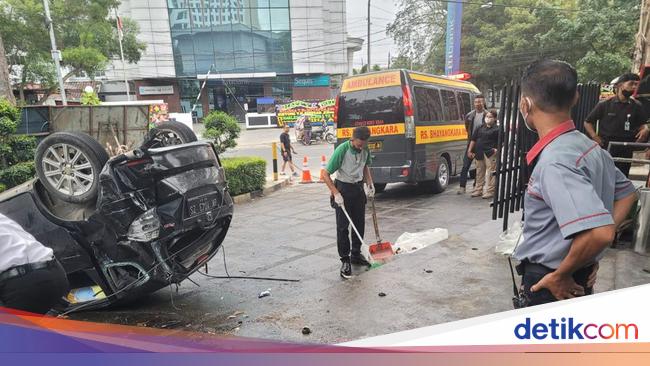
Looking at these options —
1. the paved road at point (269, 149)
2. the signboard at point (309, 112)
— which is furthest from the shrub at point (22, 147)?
the signboard at point (309, 112)

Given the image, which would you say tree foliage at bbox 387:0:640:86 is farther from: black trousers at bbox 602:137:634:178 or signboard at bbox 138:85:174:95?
signboard at bbox 138:85:174:95

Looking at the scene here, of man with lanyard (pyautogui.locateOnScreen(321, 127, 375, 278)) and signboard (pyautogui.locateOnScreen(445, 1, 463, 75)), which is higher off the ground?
signboard (pyautogui.locateOnScreen(445, 1, 463, 75))

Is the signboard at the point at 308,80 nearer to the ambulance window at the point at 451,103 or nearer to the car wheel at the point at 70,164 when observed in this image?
the ambulance window at the point at 451,103

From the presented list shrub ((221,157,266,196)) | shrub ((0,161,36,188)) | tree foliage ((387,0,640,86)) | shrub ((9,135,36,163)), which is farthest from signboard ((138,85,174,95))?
shrub ((0,161,36,188))

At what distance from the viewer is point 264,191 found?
33.9 ft

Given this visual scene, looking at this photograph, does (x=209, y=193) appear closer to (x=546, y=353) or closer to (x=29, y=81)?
(x=546, y=353)

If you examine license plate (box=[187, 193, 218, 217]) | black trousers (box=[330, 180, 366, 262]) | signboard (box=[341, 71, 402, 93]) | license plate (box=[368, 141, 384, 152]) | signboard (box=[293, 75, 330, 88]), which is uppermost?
signboard (box=[293, 75, 330, 88])

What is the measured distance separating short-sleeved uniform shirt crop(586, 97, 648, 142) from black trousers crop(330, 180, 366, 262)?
2.79 m

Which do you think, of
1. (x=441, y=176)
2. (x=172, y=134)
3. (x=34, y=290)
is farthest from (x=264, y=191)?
(x=34, y=290)

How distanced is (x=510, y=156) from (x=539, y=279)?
9.20 ft

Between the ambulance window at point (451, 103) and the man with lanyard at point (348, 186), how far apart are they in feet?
16.3

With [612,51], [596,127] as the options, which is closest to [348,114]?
[596,127]

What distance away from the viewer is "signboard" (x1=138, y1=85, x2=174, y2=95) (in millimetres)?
41062

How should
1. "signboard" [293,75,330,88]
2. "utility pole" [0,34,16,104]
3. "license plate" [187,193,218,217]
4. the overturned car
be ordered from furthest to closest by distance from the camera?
"signboard" [293,75,330,88] → "utility pole" [0,34,16,104] → "license plate" [187,193,218,217] → the overturned car
